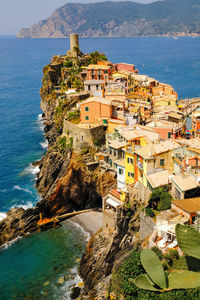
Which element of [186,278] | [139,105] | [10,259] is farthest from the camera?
[139,105]

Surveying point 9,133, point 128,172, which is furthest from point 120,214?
point 9,133

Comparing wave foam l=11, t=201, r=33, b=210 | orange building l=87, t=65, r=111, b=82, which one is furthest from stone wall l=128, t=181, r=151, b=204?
orange building l=87, t=65, r=111, b=82

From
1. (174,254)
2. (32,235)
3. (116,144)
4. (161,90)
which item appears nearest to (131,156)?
(116,144)

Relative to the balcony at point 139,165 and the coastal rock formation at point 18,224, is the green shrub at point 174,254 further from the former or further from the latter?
the coastal rock formation at point 18,224

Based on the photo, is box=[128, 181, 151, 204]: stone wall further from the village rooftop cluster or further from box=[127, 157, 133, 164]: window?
box=[127, 157, 133, 164]: window

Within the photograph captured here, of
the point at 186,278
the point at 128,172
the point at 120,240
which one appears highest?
the point at 186,278

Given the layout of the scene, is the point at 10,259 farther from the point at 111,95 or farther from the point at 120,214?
the point at 111,95
